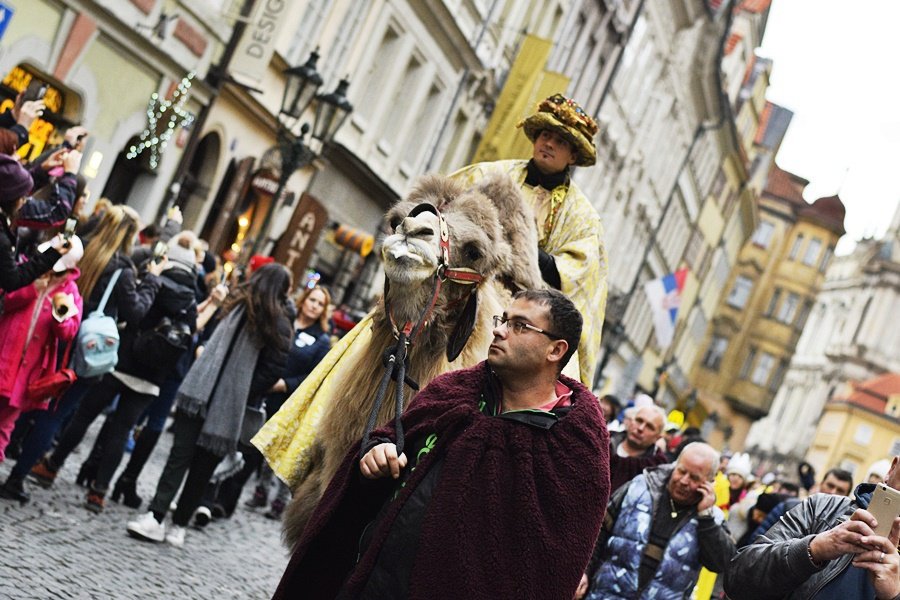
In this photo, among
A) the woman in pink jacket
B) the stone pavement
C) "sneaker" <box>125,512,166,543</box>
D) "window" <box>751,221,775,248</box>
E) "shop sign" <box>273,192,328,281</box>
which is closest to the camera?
the stone pavement

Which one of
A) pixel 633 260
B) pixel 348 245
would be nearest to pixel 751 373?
pixel 633 260

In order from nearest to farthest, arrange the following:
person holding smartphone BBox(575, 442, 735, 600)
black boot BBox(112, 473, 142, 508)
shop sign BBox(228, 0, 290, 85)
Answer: person holding smartphone BBox(575, 442, 735, 600), black boot BBox(112, 473, 142, 508), shop sign BBox(228, 0, 290, 85)

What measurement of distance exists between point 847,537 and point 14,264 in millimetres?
4692

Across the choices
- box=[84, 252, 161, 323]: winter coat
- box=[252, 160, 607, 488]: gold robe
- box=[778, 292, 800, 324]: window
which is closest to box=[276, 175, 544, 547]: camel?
box=[252, 160, 607, 488]: gold robe

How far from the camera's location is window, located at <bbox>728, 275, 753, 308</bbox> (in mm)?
92438

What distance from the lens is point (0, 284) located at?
24.4ft

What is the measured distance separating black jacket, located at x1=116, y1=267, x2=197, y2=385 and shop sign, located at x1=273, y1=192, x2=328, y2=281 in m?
10.8

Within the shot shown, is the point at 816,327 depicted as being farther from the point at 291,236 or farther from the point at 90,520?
the point at 90,520

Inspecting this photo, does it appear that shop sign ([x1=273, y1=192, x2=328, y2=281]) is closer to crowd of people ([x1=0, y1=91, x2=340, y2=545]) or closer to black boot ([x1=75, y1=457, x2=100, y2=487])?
crowd of people ([x1=0, y1=91, x2=340, y2=545])

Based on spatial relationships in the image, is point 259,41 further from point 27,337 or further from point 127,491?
point 27,337

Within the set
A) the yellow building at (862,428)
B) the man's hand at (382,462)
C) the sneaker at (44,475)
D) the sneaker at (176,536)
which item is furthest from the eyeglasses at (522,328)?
the yellow building at (862,428)

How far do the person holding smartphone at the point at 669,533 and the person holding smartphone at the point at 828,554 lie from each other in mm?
2591

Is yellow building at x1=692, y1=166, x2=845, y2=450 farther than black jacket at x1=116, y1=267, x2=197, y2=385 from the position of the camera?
Yes

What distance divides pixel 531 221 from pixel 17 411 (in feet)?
12.1
